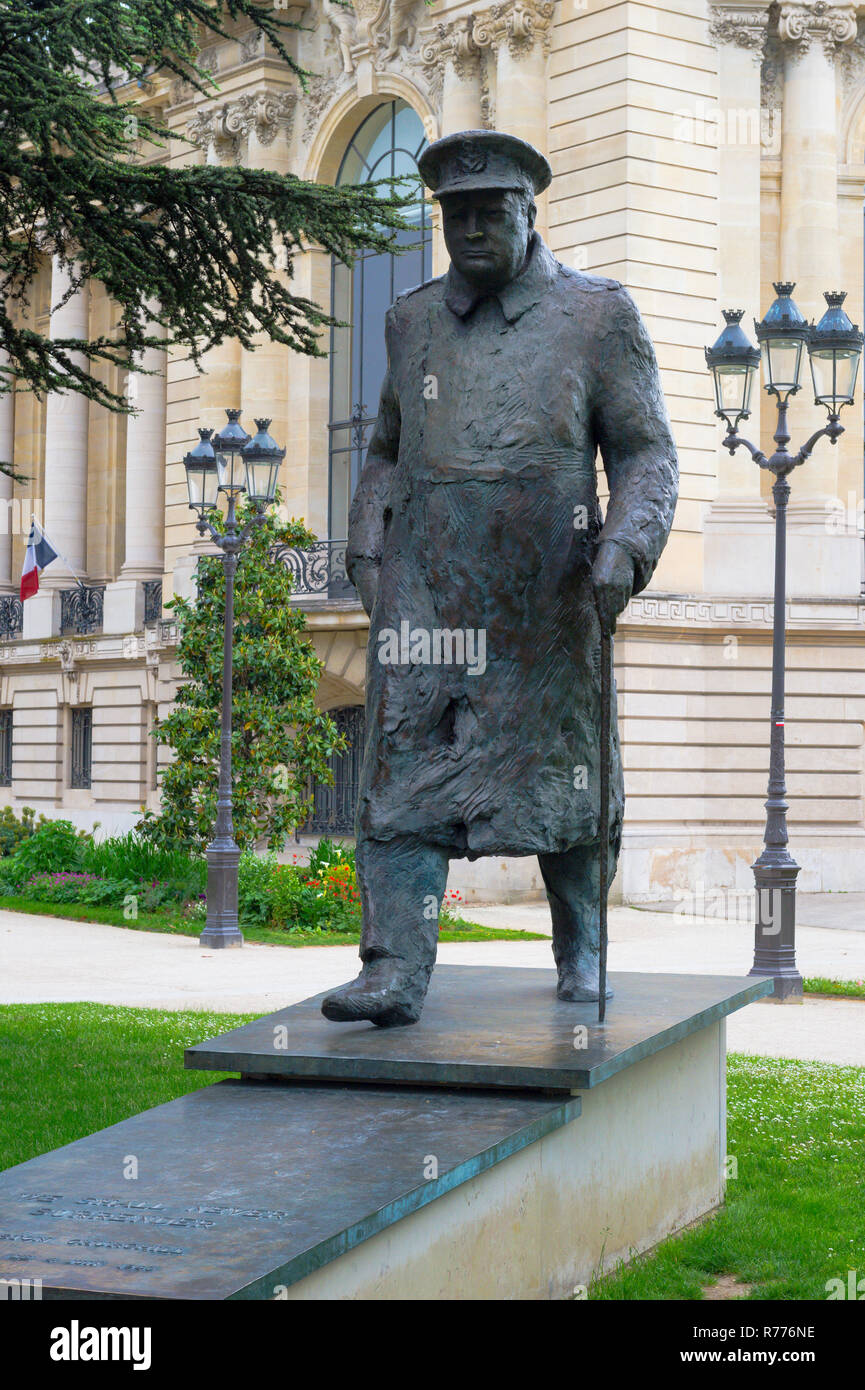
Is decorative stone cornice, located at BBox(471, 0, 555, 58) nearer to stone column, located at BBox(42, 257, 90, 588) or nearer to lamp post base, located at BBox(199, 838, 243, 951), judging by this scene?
lamp post base, located at BBox(199, 838, 243, 951)

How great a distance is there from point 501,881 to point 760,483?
6872 mm

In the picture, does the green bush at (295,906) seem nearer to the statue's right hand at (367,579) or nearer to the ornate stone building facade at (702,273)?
the ornate stone building facade at (702,273)

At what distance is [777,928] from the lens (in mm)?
14055

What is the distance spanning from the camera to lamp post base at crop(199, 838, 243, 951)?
18.0m

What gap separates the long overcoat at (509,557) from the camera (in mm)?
5551

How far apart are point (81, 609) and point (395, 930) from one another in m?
32.8

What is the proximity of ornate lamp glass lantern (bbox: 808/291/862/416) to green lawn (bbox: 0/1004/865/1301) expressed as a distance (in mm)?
6375

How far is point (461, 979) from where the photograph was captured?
689 cm

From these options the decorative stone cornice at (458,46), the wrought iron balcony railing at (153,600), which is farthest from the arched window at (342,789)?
the decorative stone cornice at (458,46)

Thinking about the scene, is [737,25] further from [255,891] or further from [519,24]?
[255,891]

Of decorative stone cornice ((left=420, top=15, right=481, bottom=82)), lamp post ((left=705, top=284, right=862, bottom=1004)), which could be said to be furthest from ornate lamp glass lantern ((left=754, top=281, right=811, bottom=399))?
decorative stone cornice ((left=420, top=15, right=481, bottom=82))

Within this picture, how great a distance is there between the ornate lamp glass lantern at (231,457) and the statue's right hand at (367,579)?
43.7ft
